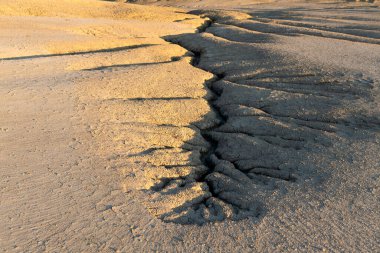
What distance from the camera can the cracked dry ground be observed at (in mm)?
2910

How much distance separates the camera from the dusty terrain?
242 cm

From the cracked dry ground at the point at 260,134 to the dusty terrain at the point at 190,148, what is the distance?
0.02 metres

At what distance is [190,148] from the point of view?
3781mm

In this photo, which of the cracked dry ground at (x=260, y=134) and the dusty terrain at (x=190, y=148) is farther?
the cracked dry ground at (x=260, y=134)

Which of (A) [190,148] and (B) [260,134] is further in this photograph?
(B) [260,134]

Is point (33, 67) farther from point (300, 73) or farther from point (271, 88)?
point (300, 73)

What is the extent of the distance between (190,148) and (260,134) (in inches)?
27.5

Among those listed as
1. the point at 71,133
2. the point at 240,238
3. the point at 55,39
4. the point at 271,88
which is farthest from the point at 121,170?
the point at 55,39

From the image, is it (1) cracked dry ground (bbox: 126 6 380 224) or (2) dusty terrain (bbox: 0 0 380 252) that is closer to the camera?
(2) dusty terrain (bbox: 0 0 380 252)

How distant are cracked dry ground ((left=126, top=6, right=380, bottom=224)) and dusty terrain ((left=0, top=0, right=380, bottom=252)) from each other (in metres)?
0.02

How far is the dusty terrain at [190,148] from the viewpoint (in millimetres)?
2424

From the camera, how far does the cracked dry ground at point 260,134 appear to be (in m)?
2.91

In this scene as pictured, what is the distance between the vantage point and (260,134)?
13.1 feet

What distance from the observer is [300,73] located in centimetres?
543
